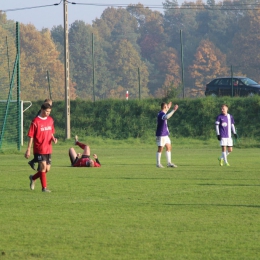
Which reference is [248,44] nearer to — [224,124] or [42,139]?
[224,124]

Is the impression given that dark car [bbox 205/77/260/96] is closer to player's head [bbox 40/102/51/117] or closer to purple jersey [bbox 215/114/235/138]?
purple jersey [bbox 215/114/235/138]

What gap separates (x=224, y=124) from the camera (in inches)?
966

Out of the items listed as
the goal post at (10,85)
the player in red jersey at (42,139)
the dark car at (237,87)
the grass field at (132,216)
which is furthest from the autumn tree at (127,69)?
the player in red jersey at (42,139)

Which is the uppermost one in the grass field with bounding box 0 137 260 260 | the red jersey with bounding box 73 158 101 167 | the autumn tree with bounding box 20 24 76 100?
the autumn tree with bounding box 20 24 76 100

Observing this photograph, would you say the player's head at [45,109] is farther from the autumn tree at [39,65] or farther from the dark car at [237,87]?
the autumn tree at [39,65]

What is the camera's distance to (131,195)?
1477 centimetres

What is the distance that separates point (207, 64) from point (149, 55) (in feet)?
82.0

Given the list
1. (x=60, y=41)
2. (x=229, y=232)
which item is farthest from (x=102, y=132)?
(x=60, y=41)

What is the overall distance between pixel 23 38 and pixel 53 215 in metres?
88.7

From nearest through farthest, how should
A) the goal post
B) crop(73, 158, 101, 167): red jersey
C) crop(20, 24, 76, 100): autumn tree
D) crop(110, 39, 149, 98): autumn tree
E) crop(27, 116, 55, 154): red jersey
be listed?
crop(27, 116, 55, 154): red jersey
crop(73, 158, 101, 167): red jersey
the goal post
crop(20, 24, 76, 100): autumn tree
crop(110, 39, 149, 98): autumn tree

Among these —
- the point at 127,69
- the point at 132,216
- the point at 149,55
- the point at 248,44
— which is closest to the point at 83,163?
the point at 132,216

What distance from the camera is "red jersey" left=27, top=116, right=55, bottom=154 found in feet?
51.3

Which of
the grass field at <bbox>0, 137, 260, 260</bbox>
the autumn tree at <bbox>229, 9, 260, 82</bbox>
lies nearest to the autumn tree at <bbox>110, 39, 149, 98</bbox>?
the autumn tree at <bbox>229, 9, 260, 82</bbox>

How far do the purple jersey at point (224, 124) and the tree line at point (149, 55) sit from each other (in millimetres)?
49168
